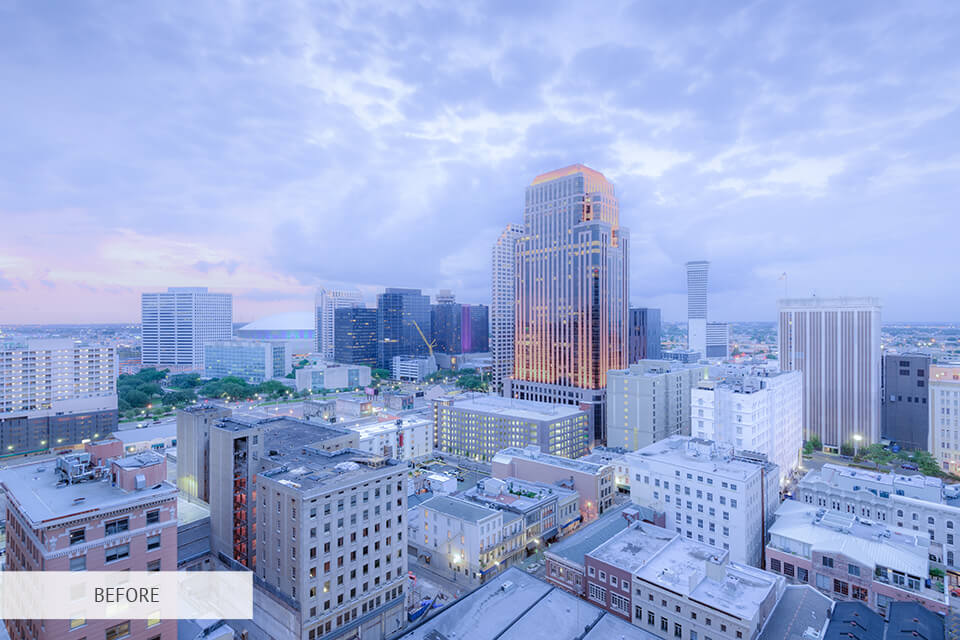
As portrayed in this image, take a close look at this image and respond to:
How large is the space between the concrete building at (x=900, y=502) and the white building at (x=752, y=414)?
11.4 metres

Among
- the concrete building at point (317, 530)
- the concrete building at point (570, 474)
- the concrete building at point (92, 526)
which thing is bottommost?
the concrete building at point (570, 474)

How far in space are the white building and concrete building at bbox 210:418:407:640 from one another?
62.7 m

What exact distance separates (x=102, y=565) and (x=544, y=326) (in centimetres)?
12896

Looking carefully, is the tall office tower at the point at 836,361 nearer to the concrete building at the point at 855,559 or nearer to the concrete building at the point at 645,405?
the concrete building at the point at 645,405

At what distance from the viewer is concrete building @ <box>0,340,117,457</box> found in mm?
115688

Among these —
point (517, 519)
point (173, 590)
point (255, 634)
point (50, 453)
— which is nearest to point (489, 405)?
point (517, 519)

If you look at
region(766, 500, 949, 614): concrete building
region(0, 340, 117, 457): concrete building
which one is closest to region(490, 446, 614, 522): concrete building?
region(766, 500, 949, 614): concrete building

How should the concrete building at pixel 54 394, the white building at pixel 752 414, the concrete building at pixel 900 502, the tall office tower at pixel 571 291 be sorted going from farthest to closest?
1. the tall office tower at pixel 571 291
2. the concrete building at pixel 54 394
3. the white building at pixel 752 414
4. the concrete building at pixel 900 502

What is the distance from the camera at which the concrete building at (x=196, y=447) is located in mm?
60719

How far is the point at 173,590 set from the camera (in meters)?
31.2

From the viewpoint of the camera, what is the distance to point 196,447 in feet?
200

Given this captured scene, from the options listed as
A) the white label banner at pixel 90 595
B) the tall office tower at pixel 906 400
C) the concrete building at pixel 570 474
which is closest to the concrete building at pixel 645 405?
the concrete building at pixel 570 474

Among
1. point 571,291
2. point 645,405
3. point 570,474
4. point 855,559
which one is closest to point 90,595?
point 855,559

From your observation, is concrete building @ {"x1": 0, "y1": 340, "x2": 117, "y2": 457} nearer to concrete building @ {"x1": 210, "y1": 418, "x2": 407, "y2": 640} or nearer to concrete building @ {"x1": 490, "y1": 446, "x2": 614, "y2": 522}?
concrete building @ {"x1": 210, "y1": 418, "x2": 407, "y2": 640}
